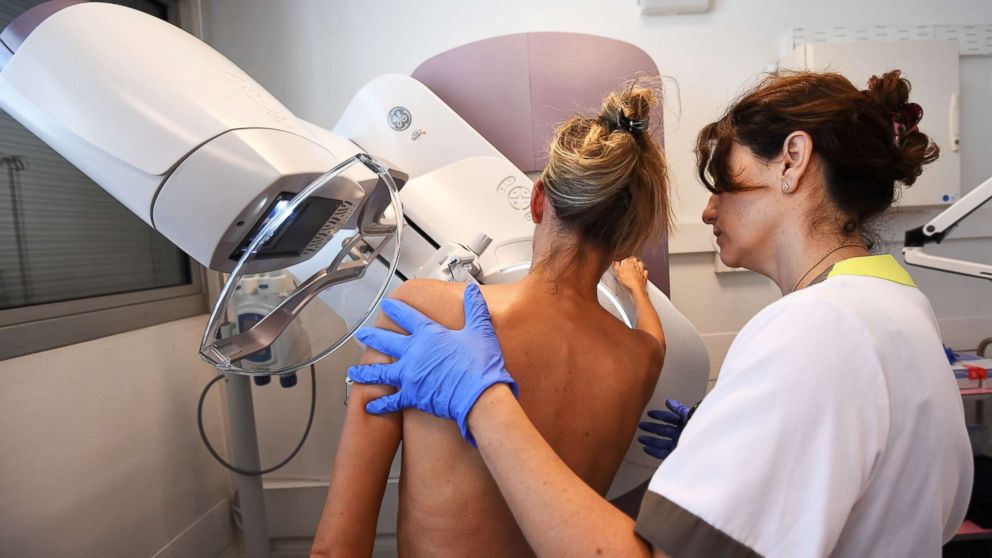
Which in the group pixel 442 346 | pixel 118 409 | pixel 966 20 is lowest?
pixel 118 409

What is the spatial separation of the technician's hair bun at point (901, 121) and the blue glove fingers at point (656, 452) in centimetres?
75

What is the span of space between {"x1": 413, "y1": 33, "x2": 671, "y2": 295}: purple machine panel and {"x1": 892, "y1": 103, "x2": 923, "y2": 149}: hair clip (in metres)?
0.70

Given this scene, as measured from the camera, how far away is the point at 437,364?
2.79ft

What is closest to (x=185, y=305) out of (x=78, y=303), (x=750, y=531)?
(x=78, y=303)

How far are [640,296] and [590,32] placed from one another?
1.16 m

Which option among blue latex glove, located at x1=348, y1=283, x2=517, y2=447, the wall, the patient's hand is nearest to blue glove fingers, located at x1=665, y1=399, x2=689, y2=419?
the patient's hand

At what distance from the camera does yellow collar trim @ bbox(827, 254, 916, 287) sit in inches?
26.7

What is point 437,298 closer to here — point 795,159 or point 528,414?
point 528,414

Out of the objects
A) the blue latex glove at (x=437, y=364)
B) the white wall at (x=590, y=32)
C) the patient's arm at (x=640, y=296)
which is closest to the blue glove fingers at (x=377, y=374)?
the blue latex glove at (x=437, y=364)

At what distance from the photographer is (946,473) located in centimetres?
58

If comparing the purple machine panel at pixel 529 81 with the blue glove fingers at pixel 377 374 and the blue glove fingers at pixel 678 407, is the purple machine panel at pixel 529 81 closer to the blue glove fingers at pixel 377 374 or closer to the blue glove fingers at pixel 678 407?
the blue glove fingers at pixel 678 407

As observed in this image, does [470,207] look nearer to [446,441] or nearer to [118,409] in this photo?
[446,441]

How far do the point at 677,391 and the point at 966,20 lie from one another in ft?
6.33

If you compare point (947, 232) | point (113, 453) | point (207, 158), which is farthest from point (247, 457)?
point (947, 232)
